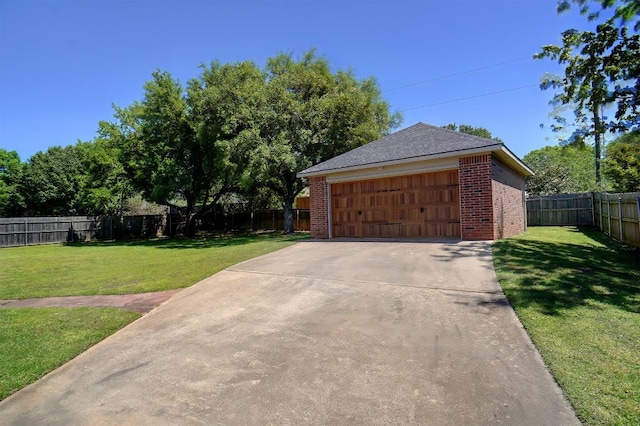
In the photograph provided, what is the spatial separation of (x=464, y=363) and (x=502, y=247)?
633 centimetres

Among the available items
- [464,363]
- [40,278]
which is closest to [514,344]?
[464,363]

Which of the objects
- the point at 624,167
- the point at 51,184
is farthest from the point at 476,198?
the point at 51,184

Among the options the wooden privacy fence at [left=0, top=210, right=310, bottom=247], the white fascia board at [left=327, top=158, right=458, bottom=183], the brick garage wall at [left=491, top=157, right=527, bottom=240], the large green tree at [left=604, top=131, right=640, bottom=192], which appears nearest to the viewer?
→ the brick garage wall at [left=491, top=157, right=527, bottom=240]

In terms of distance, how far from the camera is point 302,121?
1823 centimetres

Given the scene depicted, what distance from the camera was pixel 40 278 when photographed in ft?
29.0

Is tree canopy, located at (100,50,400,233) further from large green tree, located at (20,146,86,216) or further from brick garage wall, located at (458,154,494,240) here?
large green tree, located at (20,146,86,216)

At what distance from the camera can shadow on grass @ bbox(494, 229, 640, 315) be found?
4.80 m

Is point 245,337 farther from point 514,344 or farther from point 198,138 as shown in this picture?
point 198,138

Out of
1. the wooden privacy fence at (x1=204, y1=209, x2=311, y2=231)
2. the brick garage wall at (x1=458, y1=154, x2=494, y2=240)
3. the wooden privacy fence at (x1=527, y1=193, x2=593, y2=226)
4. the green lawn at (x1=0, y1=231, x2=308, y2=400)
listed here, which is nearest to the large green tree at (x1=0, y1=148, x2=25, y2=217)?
the wooden privacy fence at (x1=204, y1=209, x2=311, y2=231)

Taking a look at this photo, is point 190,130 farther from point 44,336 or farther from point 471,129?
point 471,129

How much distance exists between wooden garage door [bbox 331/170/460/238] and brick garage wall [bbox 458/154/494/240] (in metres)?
0.41

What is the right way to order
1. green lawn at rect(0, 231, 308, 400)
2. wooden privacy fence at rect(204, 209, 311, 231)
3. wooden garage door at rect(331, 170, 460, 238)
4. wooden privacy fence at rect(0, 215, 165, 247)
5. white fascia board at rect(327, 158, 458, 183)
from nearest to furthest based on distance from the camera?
green lawn at rect(0, 231, 308, 400) → white fascia board at rect(327, 158, 458, 183) → wooden garage door at rect(331, 170, 460, 238) → wooden privacy fence at rect(0, 215, 165, 247) → wooden privacy fence at rect(204, 209, 311, 231)

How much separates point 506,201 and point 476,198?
2345 mm

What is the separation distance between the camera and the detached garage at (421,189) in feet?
33.1
